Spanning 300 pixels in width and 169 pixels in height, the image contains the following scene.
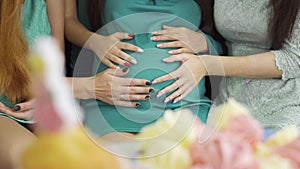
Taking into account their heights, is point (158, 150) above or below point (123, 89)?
above

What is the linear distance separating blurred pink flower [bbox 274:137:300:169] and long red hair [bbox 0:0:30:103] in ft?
2.26

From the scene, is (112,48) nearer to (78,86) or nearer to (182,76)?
(182,76)

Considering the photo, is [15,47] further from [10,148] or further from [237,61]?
[237,61]

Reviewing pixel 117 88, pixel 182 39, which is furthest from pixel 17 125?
pixel 182 39

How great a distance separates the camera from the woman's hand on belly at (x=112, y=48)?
→ 126cm

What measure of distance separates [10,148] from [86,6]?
559 millimetres

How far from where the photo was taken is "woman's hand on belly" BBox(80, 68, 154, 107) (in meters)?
1.15

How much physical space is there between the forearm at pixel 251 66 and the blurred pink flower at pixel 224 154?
805 millimetres

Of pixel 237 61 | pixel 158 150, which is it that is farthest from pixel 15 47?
pixel 158 150

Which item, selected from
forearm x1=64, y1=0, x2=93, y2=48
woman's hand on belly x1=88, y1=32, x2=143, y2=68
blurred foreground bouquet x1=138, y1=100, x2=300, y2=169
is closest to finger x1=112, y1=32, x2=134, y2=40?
woman's hand on belly x1=88, y1=32, x2=143, y2=68

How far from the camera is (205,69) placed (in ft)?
4.14

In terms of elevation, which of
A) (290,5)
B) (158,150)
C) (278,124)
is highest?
(158,150)

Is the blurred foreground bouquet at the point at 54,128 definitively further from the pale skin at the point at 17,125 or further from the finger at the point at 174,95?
the finger at the point at 174,95

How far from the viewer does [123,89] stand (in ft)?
3.69
